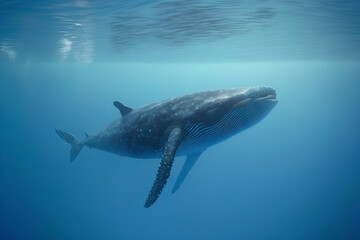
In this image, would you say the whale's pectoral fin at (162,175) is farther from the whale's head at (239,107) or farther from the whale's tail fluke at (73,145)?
the whale's tail fluke at (73,145)

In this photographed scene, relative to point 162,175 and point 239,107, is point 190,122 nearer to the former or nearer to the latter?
point 239,107

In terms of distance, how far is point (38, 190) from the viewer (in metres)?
37.5

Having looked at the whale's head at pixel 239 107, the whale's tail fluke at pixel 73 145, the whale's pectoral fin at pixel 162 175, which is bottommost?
the whale's tail fluke at pixel 73 145

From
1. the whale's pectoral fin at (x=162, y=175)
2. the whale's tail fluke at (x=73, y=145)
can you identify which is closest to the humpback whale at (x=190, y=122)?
the whale's pectoral fin at (x=162, y=175)

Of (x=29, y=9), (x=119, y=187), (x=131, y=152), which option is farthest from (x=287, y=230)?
(x=29, y=9)

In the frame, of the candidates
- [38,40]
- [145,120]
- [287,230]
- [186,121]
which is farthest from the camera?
[287,230]

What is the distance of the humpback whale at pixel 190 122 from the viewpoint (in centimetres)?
413

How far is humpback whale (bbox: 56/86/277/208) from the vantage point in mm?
4129

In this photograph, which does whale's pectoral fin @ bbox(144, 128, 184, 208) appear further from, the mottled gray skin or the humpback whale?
the mottled gray skin

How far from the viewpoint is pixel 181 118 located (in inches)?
192

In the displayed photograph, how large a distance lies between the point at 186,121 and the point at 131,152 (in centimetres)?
260

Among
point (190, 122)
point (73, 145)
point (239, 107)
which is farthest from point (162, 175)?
point (73, 145)

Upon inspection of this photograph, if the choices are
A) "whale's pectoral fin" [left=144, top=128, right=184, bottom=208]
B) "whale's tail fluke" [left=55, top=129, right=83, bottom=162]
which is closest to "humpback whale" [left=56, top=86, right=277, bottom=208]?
"whale's pectoral fin" [left=144, top=128, right=184, bottom=208]

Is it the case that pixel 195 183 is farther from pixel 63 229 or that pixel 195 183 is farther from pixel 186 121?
pixel 186 121
